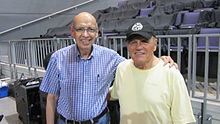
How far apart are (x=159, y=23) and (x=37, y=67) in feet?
10.0

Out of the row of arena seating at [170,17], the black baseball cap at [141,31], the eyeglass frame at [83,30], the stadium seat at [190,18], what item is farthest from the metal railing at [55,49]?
the black baseball cap at [141,31]

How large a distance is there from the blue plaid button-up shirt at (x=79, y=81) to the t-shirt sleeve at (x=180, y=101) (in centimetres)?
57

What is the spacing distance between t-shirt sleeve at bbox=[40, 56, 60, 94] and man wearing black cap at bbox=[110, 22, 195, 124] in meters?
0.59

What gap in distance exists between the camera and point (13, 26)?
23.8 ft

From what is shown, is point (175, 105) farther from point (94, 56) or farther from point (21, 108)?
point (21, 108)

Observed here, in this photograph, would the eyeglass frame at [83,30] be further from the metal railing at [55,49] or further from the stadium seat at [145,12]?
the stadium seat at [145,12]

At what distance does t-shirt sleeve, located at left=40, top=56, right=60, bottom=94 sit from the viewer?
1.40 meters

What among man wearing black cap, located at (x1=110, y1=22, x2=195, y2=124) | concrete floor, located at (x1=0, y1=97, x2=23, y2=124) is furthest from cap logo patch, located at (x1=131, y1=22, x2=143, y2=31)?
concrete floor, located at (x1=0, y1=97, x2=23, y2=124)

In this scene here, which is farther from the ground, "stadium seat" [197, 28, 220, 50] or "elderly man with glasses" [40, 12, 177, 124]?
"stadium seat" [197, 28, 220, 50]

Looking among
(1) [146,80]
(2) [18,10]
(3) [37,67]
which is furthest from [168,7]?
(2) [18,10]

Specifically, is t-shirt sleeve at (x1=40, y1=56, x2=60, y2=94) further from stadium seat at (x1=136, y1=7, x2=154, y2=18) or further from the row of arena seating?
stadium seat at (x1=136, y1=7, x2=154, y2=18)

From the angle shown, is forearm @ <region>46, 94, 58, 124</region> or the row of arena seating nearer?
forearm @ <region>46, 94, 58, 124</region>

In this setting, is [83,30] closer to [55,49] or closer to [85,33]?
[85,33]

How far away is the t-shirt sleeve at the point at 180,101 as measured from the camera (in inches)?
38.2
